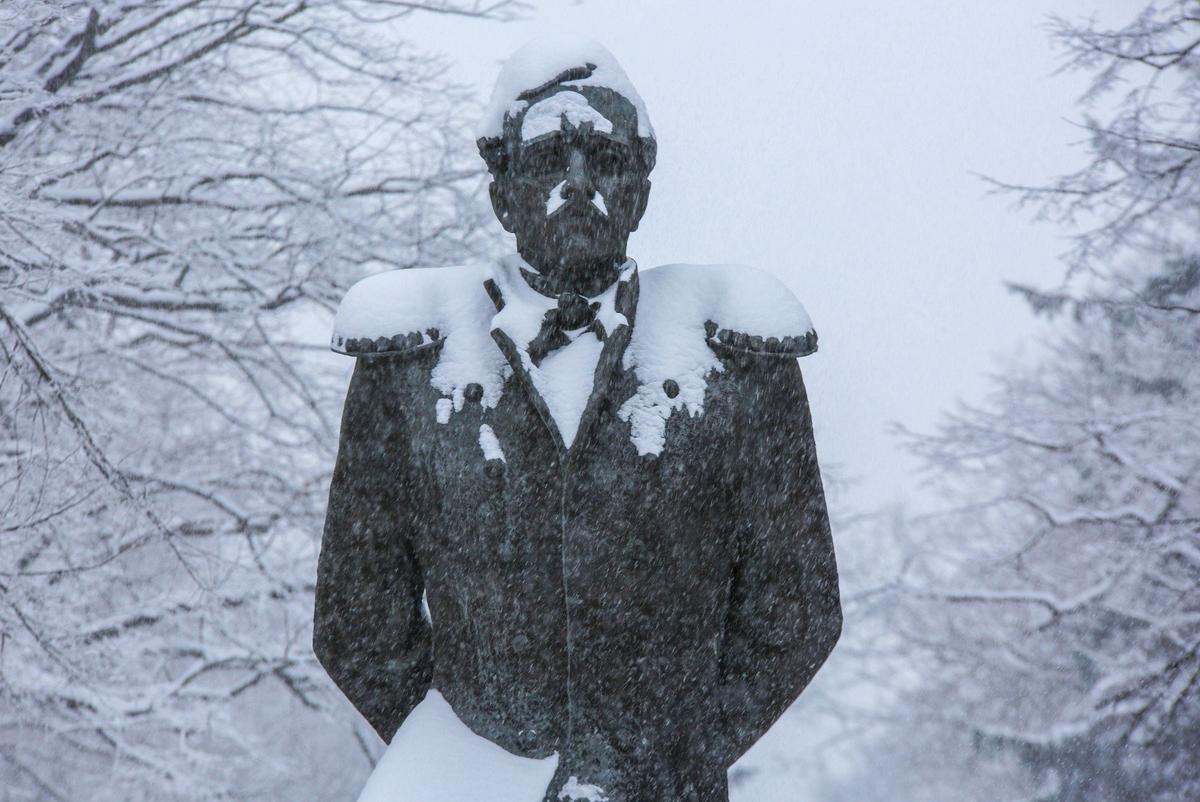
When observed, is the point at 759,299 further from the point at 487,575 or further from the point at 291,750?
the point at 291,750

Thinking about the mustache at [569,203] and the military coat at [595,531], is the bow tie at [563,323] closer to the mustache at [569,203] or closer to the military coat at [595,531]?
the military coat at [595,531]

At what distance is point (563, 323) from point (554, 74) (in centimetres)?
46

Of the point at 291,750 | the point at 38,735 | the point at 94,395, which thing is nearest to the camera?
the point at 94,395

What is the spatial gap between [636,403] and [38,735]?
7810 millimetres

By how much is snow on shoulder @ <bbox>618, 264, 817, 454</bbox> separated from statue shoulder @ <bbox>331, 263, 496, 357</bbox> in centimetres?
31

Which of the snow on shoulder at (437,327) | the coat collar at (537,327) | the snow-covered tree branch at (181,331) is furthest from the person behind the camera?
the snow-covered tree branch at (181,331)

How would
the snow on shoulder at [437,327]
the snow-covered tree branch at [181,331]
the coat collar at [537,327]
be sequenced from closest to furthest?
the coat collar at [537,327] < the snow on shoulder at [437,327] < the snow-covered tree branch at [181,331]

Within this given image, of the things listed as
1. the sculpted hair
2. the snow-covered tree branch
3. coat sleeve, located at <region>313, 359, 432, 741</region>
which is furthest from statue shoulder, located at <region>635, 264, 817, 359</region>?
the snow-covered tree branch

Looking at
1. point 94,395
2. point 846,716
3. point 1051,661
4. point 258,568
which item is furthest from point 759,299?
point 846,716

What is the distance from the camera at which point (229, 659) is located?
796 centimetres

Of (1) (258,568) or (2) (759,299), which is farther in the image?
(1) (258,568)

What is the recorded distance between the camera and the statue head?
7.38 ft

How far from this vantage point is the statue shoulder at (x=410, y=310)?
2.32 metres

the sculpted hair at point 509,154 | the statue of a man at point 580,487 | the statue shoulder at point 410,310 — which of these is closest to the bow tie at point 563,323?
the statue of a man at point 580,487
